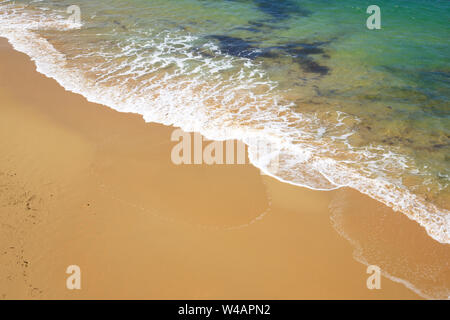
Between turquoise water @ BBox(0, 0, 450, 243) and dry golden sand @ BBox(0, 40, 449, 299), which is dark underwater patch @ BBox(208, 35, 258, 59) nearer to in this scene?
turquoise water @ BBox(0, 0, 450, 243)

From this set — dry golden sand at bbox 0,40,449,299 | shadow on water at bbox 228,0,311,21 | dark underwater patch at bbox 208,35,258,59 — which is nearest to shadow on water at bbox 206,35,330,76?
dark underwater patch at bbox 208,35,258,59

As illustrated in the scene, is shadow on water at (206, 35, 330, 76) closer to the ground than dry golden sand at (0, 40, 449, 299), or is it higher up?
higher up

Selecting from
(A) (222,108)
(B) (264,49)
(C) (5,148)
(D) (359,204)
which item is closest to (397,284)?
(D) (359,204)

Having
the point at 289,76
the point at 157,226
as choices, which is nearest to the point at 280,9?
the point at 289,76

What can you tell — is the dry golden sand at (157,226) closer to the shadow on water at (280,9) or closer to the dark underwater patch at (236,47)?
the dark underwater patch at (236,47)

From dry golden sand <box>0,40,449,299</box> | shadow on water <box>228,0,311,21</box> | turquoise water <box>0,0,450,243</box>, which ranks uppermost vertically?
shadow on water <box>228,0,311,21</box>

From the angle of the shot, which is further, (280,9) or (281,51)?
(280,9)

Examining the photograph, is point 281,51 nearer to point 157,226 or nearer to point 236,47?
point 236,47
